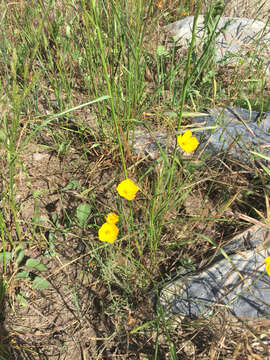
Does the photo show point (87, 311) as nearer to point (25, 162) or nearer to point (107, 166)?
point (107, 166)

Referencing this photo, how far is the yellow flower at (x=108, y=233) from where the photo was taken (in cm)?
108

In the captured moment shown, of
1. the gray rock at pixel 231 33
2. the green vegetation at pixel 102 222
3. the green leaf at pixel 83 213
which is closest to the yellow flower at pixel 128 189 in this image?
the green vegetation at pixel 102 222

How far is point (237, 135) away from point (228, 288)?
0.75 m

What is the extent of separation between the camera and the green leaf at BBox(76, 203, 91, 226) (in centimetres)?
130

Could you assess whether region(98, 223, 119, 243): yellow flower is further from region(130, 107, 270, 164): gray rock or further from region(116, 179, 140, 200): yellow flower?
region(130, 107, 270, 164): gray rock

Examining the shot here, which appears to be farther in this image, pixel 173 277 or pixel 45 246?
pixel 45 246

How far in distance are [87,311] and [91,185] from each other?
Answer: 608mm

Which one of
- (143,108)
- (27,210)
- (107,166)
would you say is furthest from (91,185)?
(143,108)

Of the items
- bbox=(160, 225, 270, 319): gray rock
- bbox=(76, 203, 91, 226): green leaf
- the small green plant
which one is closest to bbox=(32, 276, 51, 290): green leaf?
the small green plant

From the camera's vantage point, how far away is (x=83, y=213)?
131 cm

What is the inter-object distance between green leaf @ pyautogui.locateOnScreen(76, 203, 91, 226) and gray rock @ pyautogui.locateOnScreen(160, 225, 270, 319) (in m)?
0.48

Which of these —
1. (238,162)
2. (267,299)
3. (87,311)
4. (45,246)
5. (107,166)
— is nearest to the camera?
(267,299)

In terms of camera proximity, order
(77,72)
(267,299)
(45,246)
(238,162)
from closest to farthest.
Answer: (267,299) → (45,246) → (238,162) → (77,72)

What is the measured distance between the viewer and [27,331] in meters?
1.10
